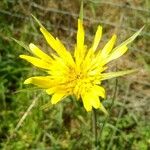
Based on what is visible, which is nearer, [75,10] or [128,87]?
[128,87]

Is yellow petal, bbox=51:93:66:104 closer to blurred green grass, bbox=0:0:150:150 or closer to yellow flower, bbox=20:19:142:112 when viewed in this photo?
yellow flower, bbox=20:19:142:112

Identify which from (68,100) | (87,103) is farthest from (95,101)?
(68,100)

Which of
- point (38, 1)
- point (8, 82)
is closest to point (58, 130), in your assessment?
point (8, 82)

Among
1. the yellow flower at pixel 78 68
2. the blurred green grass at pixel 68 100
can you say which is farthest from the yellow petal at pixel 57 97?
the blurred green grass at pixel 68 100

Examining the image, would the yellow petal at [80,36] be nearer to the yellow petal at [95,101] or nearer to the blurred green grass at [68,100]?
the yellow petal at [95,101]

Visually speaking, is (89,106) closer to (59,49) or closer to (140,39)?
(59,49)

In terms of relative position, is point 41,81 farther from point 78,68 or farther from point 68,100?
point 68,100
